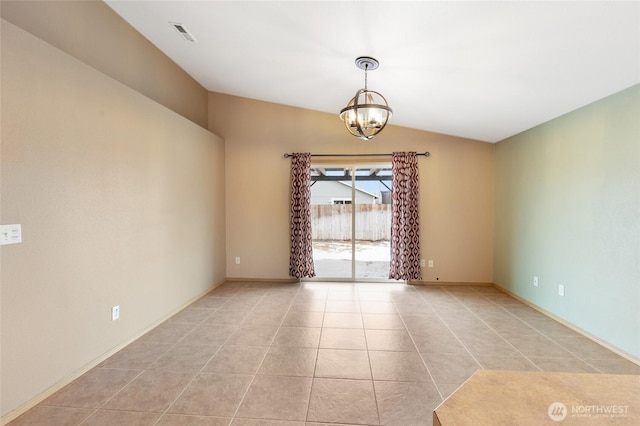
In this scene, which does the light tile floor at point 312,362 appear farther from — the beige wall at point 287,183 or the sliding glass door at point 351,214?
the sliding glass door at point 351,214

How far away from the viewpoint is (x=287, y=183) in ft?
16.7

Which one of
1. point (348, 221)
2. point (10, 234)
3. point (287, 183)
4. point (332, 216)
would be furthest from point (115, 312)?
point (348, 221)

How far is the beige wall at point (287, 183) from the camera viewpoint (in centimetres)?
487

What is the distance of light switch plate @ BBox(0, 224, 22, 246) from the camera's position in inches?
70.3

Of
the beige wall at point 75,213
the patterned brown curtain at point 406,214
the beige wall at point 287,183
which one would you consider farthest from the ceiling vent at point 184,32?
the patterned brown curtain at point 406,214

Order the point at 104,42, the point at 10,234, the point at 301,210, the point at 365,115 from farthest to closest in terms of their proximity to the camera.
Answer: the point at 301,210, the point at 104,42, the point at 365,115, the point at 10,234

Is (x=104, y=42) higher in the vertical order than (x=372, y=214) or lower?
higher

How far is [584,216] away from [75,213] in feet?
Answer: 15.4

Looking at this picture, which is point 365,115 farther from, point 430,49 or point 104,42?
point 104,42

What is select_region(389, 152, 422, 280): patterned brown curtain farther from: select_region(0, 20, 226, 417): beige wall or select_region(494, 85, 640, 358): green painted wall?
select_region(0, 20, 226, 417): beige wall

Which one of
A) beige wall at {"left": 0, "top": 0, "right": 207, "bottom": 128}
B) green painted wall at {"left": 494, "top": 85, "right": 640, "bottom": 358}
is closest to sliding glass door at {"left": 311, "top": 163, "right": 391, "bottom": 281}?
green painted wall at {"left": 494, "top": 85, "right": 640, "bottom": 358}

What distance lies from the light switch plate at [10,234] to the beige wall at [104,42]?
1.52m

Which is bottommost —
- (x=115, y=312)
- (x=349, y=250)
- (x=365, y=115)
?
(x=115, y=312)

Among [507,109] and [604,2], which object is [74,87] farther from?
[507,109]
